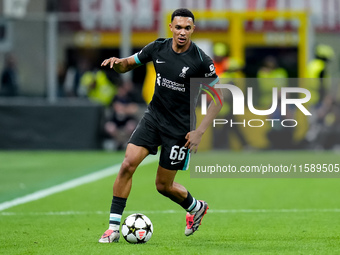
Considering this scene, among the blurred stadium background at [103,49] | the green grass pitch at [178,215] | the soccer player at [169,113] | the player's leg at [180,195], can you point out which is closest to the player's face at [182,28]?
the soccer player at [169,113]

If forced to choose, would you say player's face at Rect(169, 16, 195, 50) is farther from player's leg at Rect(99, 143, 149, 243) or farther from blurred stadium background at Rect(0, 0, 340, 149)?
blurred stadium background at Rect(0, 0, 340, 149)

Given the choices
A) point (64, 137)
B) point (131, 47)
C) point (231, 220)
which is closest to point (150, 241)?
point (231, 220)

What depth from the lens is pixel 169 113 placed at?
8.59 meters

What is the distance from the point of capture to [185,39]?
27.3ft

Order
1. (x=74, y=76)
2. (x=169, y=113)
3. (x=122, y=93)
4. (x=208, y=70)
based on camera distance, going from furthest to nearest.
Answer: (x=74, y=76), (x=122, y=93), (x=169, y=113), (x=208, y=70)

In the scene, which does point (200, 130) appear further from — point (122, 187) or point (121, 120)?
point (121, 120)

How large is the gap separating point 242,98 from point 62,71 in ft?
18.1

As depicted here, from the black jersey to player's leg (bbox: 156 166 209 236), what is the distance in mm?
417

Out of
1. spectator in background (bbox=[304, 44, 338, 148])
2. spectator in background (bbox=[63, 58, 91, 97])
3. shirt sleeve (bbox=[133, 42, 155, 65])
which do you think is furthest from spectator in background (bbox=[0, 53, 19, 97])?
shirt sleeve (bbox=[133, 42, 155, 65])

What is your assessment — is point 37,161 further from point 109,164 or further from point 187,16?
point 187,16

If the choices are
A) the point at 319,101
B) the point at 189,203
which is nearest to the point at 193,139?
the point at 189,203

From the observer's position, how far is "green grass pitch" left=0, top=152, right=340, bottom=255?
26.7ft

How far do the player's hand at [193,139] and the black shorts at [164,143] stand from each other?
0.15 meters

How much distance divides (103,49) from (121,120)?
121 inches
